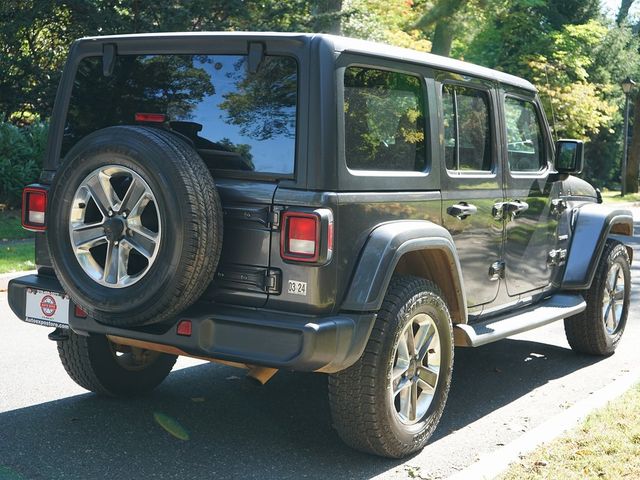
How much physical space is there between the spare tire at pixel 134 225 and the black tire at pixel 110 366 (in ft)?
2.81

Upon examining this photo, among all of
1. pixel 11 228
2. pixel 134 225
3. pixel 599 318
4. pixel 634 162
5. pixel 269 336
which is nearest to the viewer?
pixel 269 336

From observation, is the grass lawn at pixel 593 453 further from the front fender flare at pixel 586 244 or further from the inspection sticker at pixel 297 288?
A: the front fender flare at pixel 586 244

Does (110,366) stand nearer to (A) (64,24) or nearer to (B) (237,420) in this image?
(B) (237,420)

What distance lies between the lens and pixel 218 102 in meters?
4.22

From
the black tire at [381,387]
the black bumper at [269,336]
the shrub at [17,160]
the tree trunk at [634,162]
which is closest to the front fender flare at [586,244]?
the black tire at [381,387]

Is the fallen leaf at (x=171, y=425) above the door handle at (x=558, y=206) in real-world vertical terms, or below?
below

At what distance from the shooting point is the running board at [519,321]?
4859 mm

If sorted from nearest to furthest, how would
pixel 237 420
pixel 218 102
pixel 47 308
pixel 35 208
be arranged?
pixel 218 102, pixel 47 308, pixel 35 208, pixel 237 420

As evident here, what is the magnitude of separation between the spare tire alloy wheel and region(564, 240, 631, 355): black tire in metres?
3.78

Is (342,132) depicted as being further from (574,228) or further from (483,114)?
(574,228)

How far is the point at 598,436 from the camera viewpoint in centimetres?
451

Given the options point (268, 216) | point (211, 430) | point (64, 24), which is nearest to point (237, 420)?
point (211, 430)

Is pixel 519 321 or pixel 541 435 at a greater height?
pixel 519 321

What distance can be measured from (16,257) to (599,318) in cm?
695
